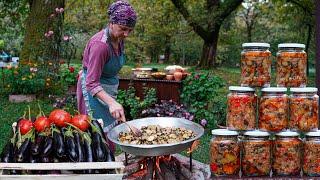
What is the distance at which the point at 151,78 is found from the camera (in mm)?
8883

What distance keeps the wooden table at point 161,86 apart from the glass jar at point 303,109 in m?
5.19

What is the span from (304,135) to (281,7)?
2130 centimetres

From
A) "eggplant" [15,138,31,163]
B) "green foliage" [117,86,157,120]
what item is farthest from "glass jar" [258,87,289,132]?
"green foliage" [117,86,157,120]

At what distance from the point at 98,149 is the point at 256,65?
3.33 ft

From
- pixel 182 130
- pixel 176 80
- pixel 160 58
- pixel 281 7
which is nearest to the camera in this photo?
pixel 182 130

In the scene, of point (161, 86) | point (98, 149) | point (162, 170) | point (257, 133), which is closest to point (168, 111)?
point (161, 86)

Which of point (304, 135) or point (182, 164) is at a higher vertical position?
point (304, 135)

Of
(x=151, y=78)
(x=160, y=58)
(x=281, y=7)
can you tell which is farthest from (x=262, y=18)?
(x=151, y=78)

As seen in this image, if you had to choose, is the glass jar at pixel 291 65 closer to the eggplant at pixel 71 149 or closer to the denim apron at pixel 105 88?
the denim apron at pixel 105 88

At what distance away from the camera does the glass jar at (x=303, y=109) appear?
3.28 meters

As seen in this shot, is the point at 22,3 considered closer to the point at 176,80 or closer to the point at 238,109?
the point at 176,80

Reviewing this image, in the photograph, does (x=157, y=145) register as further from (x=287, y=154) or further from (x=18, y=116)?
(x=18, y=116)

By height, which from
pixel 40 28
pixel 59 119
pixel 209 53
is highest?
pixel 40 28

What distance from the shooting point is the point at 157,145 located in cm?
325
